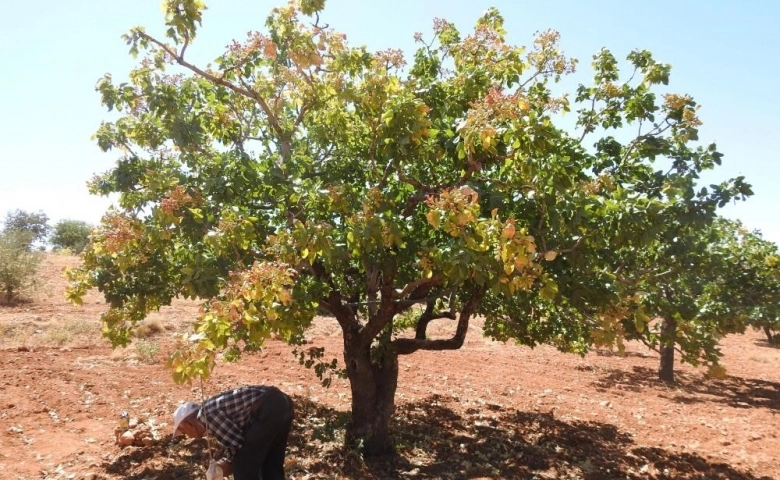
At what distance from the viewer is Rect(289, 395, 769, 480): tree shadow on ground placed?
21.3ft

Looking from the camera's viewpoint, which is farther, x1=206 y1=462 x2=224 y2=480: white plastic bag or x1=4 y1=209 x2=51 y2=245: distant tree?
x1=4 y1=209 x2=51 y2=245: distant tree

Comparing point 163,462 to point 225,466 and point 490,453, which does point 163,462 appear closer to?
point 225,466

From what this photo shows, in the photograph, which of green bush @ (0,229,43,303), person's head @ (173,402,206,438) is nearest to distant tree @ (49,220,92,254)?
green bush @ (0,229,43,303)

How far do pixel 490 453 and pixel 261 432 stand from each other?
12.8 ft

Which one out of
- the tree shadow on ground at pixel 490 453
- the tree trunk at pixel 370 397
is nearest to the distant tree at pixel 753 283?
the tree shadow on ground at pixel 490 453

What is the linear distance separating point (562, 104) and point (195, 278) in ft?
14.0

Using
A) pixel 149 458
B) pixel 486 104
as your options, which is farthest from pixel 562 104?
pixel 149 458

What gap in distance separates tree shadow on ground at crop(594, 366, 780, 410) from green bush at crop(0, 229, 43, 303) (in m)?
17.7

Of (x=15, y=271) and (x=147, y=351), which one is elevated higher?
(x=15, y=271)

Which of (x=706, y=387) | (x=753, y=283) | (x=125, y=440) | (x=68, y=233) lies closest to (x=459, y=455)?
(x=125, y=440)

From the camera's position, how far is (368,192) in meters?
5.17

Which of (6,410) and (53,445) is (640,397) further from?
(6,410)

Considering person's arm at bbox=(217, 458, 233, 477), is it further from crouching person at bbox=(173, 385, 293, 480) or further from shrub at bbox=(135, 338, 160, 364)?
shrub at bbox=(135, 338, 160, 364)

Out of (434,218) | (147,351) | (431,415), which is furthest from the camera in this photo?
(147,351)
